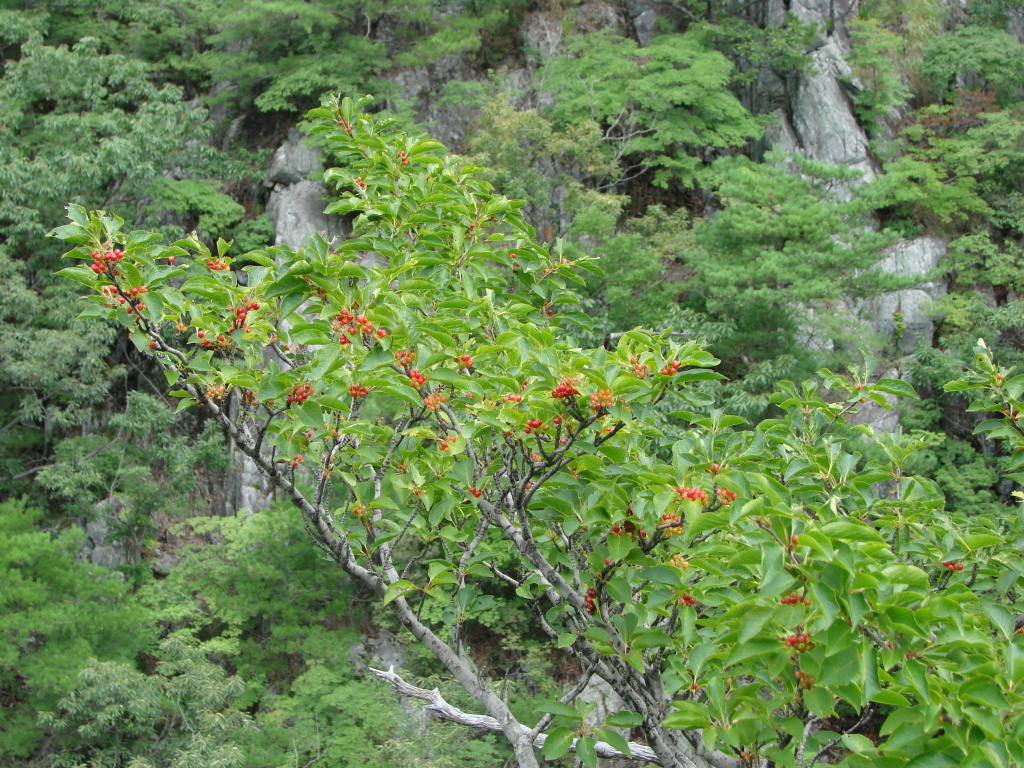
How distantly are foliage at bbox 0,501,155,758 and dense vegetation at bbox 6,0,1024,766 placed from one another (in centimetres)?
4

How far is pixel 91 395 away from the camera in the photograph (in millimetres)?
9820

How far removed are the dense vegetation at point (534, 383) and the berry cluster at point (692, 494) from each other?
6 cm

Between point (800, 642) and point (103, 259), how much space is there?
2.08 m

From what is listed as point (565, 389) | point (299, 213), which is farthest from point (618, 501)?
point (299, 213)

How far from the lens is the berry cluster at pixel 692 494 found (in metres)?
1.80

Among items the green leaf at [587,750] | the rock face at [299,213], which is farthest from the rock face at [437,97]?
the green leaf at [587,750]

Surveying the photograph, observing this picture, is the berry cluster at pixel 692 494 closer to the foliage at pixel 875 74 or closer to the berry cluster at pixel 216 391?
the berry cluster at pixel 216 391

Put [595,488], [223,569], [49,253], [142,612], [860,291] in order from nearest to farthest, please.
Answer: [595,488] → [142,612] → [223,569] → [860,291] → [49,253]

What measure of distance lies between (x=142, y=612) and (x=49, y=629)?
980mm

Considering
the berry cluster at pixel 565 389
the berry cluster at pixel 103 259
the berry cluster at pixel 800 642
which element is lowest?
the berry cluster at pixel 800 642

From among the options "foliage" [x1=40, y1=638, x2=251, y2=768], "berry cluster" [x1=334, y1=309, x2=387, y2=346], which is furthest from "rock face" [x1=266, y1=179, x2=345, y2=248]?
"berry cluster" [x1=334, y1=309, x2=387, y2=346]

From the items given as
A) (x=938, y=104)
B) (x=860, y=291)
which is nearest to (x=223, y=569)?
(x=860, y=291)

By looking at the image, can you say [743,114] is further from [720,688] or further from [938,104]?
[720,688]

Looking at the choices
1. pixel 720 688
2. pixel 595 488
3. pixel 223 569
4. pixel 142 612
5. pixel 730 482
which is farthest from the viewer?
pixel 223 569
